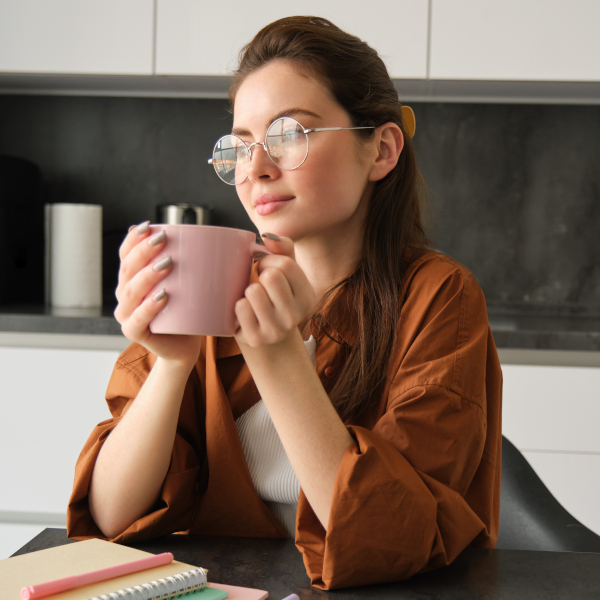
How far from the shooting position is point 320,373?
888 millimetres

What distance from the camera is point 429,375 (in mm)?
727

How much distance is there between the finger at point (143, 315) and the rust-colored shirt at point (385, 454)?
0.22 m

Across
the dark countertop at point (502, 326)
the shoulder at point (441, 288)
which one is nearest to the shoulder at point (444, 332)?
the shoulder at point (441, 288)

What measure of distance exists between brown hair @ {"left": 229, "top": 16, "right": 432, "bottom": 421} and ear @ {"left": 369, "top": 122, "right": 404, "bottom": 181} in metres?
0.02

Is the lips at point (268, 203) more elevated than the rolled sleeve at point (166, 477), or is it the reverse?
the lips at point (268, 203)

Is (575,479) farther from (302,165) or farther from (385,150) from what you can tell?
(302,165)

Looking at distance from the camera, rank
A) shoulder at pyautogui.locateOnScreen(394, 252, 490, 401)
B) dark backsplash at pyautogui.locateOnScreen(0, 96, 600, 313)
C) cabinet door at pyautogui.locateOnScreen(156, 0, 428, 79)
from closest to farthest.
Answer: shoulder at pyautogui.locateOnScreen(394, 252, 490, 401) → cabinet door at pyautogui.locateOnScreen(156, 0, 428, 79) → dark backsplash at pyautogui.locateOnScreen(0, 96, 600, 313)

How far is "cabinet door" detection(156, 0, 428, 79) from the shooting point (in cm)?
203

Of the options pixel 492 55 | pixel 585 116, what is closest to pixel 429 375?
pixel 492 55

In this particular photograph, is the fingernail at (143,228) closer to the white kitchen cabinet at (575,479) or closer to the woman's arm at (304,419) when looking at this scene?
the woman's arm at (304,419)

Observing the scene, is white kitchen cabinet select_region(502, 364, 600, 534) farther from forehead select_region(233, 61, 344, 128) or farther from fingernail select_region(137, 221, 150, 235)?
fingernail select_region(137, 221, 150, 235)

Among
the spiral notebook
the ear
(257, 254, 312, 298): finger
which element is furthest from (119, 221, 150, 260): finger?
the ear

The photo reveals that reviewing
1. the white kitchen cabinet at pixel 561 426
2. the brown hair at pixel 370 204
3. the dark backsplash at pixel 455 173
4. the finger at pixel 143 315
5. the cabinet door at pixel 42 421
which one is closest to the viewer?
the finger at pixel 143 315

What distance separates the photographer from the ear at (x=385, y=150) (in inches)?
39.4
